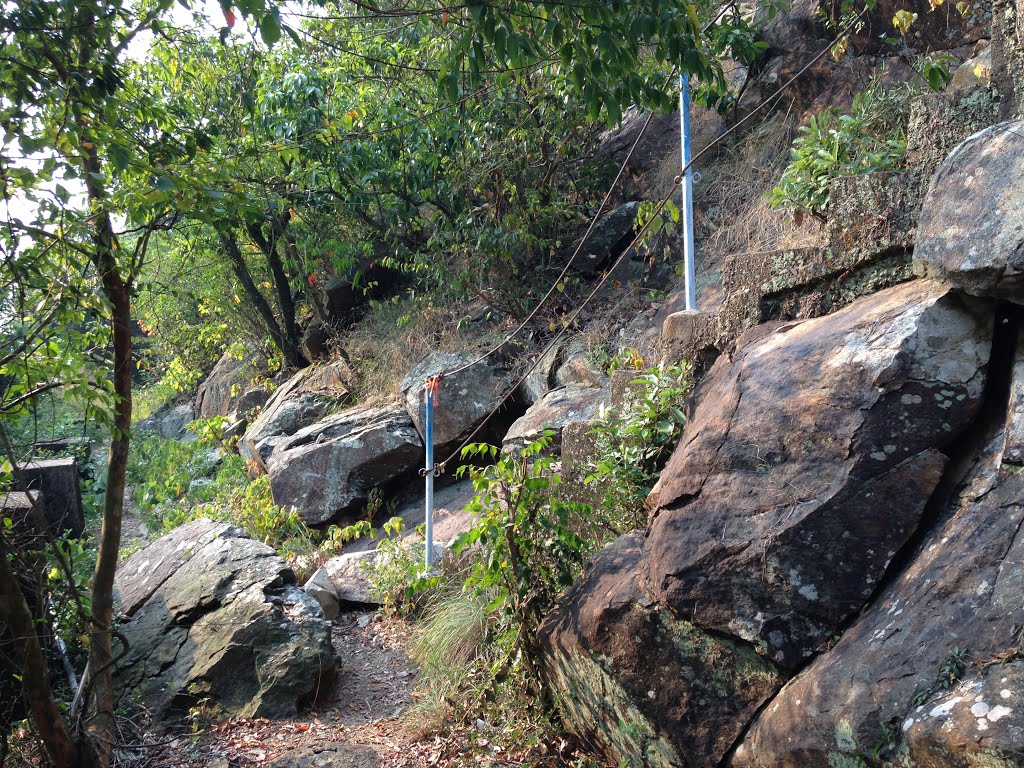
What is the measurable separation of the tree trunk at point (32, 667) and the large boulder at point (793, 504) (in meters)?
2.59

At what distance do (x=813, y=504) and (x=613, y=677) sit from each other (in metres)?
1.18

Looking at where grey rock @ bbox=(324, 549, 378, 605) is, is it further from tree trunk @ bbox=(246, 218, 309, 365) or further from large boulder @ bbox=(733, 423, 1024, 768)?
tree trunk @ bbox=(246, 218, 309, 365)

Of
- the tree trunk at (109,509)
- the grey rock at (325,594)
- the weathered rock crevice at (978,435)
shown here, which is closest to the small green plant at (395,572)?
the grey rock at (325,594)

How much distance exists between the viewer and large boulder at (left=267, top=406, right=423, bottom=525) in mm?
9430

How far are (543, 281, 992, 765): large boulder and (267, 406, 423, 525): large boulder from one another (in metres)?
5.67

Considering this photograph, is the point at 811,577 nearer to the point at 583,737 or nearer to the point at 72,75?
the point at 583,737

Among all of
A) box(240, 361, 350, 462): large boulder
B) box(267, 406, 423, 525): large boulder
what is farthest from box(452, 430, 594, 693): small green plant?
box(240, 361, 350, 462): large boulder

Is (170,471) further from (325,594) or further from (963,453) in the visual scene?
(963,453)

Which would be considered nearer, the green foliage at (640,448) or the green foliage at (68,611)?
the green foliage at (640,448)

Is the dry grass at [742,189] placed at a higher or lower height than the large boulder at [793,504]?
higher

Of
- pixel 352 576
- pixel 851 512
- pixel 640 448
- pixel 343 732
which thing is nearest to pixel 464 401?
pixel 352 576

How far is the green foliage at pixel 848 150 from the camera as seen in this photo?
4523mm

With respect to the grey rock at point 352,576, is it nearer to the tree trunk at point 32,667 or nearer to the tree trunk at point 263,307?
the tree trunk at point 32,667

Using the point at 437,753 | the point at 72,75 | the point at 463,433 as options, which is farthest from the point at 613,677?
the point at 463,433
